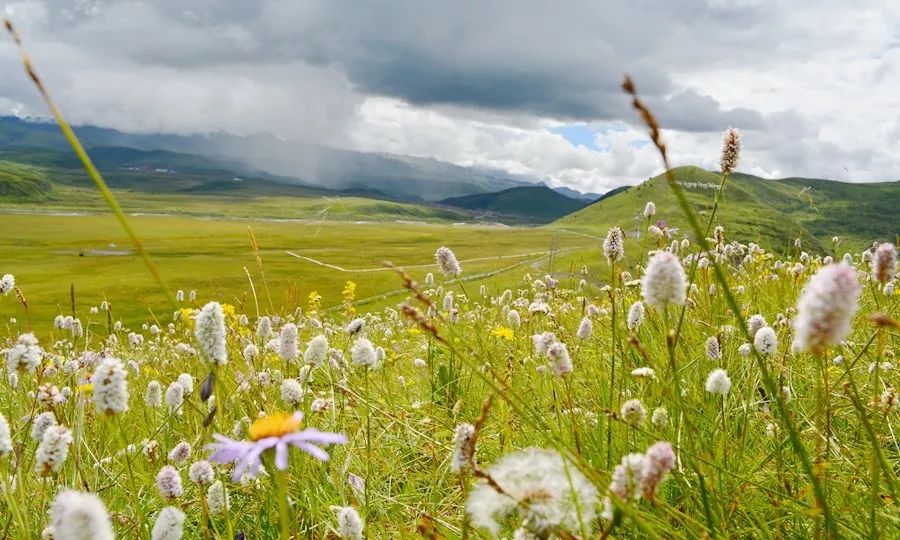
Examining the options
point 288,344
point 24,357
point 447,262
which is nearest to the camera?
point 24,357

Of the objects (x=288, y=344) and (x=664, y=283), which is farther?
(x=288, y=344)

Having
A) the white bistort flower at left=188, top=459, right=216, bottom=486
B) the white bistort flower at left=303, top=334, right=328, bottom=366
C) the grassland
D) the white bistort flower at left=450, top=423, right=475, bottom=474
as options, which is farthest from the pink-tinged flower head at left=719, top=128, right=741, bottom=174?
the grassland

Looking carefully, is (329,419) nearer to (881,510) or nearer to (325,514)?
(325,514)

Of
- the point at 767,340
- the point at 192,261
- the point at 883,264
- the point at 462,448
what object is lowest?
the point at 192,261

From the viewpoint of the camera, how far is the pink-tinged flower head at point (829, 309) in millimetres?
1301

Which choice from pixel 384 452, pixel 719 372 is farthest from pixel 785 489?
pixel 384 452

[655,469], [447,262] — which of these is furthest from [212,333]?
[447,262]

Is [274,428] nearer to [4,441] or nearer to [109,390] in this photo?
[109,390]

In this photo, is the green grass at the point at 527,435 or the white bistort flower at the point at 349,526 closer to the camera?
the white bistort flower at the point at 349,526

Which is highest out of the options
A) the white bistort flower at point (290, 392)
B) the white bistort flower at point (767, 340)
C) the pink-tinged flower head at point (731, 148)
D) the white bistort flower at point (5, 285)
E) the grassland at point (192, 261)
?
the pink-tinged flower head at point (731, 148)

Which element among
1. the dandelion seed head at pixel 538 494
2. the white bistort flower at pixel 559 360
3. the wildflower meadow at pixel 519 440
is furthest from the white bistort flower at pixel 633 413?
the white bistort flower at pixel 559 360

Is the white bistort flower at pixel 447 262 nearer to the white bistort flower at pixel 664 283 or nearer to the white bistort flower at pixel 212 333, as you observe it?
the white bistort flower at pixel 212 333

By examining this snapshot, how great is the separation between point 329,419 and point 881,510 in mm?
3326

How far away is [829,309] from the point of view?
51.9 inches
